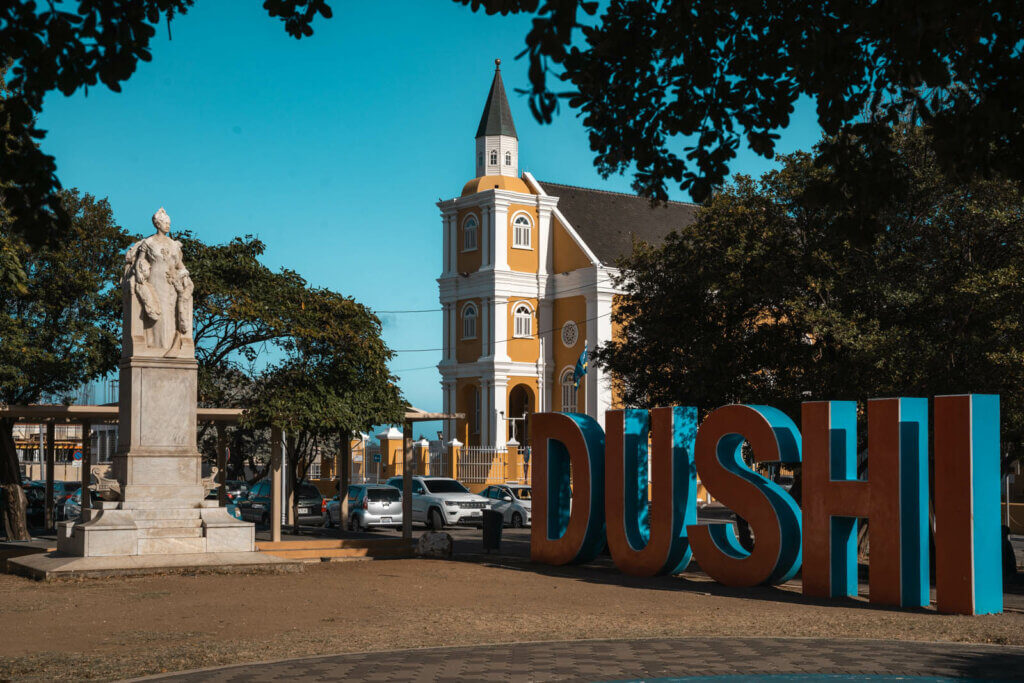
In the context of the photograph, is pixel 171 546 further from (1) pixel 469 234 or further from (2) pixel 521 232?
(1) pixel 469 234

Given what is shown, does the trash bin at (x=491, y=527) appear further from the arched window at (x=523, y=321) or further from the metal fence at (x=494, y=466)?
the arched window at (x=523, y=321)

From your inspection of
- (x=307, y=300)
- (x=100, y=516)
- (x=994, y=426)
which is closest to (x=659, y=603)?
(x=994, y=426)

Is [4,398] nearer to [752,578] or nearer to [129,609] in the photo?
[129,609]

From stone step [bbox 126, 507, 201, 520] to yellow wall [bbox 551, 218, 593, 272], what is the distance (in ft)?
123

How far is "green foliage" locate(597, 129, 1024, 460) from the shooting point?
19.3 m

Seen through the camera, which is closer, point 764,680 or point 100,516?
point 764,680

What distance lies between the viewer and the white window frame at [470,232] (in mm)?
57438

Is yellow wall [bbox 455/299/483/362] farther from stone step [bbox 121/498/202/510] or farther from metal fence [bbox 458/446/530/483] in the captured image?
stone step [bbox 121/498/202/510]

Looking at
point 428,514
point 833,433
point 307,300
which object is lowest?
point 428,514

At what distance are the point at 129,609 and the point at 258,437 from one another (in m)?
30.9

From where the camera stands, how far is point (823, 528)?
16844 mm

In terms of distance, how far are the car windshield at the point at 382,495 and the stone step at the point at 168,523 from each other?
14.5 metres

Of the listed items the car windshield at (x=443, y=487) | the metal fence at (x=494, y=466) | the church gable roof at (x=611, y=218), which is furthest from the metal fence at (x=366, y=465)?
the car windshield at (x=443, y=487)

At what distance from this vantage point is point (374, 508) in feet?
111
